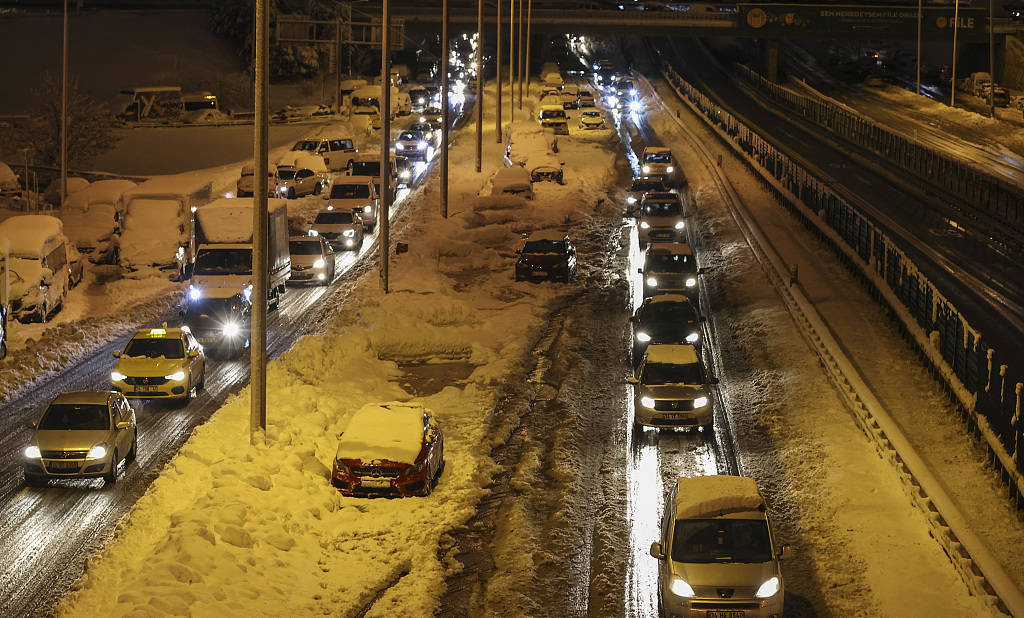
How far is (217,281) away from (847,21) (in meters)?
80.1

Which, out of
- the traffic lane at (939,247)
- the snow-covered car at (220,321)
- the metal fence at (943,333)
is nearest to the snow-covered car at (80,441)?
the snow-covered car at (220,321)

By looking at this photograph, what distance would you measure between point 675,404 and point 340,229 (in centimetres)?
2558

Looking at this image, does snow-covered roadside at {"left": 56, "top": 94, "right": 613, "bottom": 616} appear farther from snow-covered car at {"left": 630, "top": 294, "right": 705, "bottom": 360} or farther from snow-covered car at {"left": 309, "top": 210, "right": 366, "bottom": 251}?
snow-covered car at {"left": 309, "top": 210, "right": 366, "bottom": 251}

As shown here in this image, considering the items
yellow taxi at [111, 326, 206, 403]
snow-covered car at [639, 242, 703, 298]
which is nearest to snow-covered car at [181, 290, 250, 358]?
yellow taxi at [111, 326, 206, 403]

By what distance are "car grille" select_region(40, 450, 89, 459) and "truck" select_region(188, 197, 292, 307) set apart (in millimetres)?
13978

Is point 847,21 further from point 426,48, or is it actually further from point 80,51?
point 80,51

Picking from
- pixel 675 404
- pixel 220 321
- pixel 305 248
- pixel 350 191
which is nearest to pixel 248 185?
pixel 350 191

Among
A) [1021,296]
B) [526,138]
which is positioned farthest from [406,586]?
[526,138]

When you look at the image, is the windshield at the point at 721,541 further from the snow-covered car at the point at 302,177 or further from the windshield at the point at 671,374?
the snow-covered car at the point at 302,177

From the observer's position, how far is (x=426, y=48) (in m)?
143

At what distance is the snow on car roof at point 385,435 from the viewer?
63.9 ft

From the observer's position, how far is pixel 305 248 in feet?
133

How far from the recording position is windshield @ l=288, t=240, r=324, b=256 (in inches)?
1593

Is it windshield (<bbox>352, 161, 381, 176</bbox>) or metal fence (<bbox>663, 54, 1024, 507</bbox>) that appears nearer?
metal fence (<bbox>663, 54, 1024, 507</bbox>)
